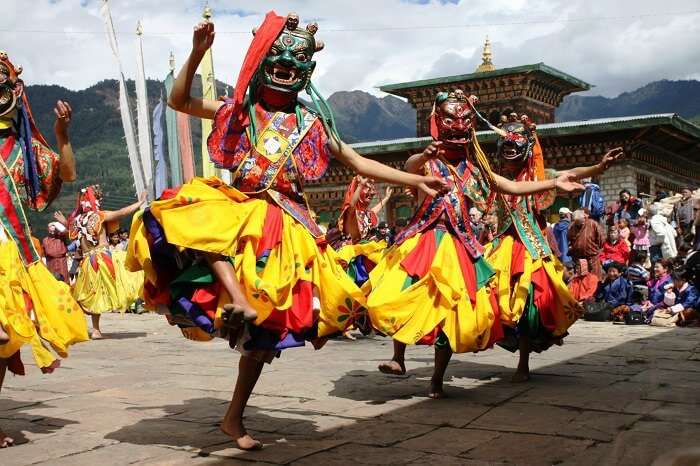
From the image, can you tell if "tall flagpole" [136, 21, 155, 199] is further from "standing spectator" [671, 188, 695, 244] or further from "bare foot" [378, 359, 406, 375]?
"bare foot" [378, 359, 406, 375]

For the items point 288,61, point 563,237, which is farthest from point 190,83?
point 563,237

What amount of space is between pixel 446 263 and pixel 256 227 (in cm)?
187

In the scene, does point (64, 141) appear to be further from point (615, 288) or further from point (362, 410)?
point (615, 288)

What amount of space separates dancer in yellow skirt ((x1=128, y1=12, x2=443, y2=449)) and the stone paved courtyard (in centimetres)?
58

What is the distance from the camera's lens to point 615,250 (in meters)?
14.6

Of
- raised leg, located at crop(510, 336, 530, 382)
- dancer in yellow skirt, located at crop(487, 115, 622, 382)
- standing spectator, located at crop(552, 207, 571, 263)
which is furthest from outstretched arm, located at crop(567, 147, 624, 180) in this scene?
standing spectator, located at crop(552, 207, 571, 263)

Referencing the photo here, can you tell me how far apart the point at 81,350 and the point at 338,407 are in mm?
5021

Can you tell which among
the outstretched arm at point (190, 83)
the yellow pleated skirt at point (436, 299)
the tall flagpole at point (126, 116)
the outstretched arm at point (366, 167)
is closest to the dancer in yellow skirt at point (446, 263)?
the yellow pleated skirt at point (436, 299)

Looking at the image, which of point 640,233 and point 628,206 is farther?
point 628,206

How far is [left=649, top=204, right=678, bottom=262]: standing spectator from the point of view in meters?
14.2

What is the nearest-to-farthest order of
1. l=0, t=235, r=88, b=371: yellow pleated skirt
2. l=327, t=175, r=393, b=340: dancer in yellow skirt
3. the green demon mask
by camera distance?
l=0, t=235, r=88, b=371: yellow pleated skirt
the green demon mask
l=327, t=175, r=393, b=340: dancer in yellow skirt

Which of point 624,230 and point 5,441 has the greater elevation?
point 624,230

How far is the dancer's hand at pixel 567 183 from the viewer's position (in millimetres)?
5629

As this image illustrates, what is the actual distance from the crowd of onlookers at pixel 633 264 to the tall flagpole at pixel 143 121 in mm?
13477
